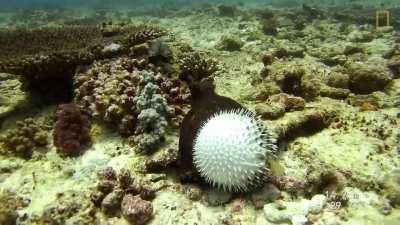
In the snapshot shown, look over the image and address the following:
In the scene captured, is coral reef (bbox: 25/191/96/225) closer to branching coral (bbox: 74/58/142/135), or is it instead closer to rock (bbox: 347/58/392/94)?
branching coral (bbox: 74/58/142/135)

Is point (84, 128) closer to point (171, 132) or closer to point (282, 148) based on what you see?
point (171, 132)

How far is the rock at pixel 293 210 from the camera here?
4031mm


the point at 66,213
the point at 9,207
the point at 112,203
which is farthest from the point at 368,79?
the point at 9,207

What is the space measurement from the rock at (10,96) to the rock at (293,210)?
194 inches

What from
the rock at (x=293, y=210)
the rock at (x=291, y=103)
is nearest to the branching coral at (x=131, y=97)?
the rock at (x=291, y=103)

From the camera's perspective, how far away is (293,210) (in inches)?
164

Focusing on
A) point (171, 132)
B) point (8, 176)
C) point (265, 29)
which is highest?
point (265, 29)

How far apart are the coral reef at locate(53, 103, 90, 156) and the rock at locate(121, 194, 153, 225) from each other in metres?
1.58

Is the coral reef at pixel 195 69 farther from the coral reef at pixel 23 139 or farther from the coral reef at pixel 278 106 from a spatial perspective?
the coral reef at pixel 23 139

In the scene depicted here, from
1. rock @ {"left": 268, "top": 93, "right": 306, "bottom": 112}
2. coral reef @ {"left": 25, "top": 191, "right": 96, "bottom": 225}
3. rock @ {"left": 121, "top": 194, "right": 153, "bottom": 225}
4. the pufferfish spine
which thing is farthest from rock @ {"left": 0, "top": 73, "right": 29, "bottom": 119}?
rock @ {"left": 268, "top": 93, "right": 306, "bottom": 112}

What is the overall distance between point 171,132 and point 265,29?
828 centimetres

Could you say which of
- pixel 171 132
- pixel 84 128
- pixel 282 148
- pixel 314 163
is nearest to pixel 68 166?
pixel 84 128

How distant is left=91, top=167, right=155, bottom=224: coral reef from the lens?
14.0 ft

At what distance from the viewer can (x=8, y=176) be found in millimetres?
5230
